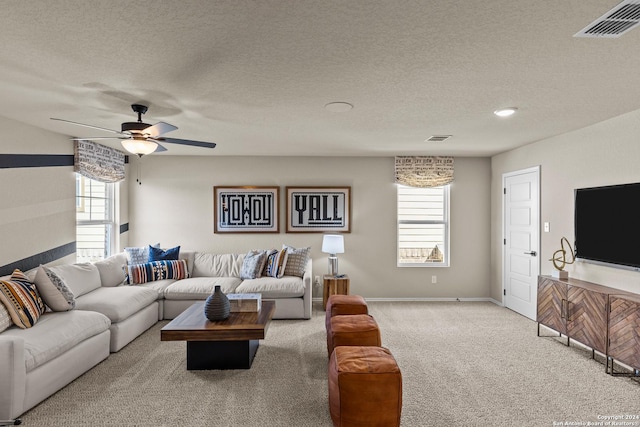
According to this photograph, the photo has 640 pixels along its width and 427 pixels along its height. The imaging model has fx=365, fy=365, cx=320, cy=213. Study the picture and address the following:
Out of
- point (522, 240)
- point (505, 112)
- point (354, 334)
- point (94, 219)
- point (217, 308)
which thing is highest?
point (505, 112)

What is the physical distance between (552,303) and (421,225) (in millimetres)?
2466

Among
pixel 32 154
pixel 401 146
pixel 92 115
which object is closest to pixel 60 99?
pixel 92 115

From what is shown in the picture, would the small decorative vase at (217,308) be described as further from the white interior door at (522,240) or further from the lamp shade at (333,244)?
the white interior door at (522,240)

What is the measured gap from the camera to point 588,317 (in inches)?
140

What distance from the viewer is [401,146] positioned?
5293 millimetres

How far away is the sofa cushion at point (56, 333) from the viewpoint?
8.90 feet

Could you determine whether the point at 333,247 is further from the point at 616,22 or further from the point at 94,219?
the point at 616,22

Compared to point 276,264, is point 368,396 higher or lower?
lower

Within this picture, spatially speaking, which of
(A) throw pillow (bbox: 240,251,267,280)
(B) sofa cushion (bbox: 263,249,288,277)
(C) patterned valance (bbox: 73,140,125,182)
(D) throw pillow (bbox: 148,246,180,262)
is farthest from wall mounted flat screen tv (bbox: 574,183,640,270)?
(C) patterned valance (bbox: 73,140,125,182)

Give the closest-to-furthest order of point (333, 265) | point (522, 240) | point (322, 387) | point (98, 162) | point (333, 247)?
point (322, 387), point (98, 162), point (522, 240), point (333, 247), point (333, 265)

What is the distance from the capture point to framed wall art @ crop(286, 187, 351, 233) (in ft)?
20.0

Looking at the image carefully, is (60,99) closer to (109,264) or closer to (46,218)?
(46,218)

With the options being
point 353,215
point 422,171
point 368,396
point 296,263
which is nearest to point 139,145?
point 368,396

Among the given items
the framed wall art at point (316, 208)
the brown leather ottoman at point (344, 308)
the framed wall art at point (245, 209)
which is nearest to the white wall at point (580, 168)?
the brown leather ottoman at point (344, 308)
